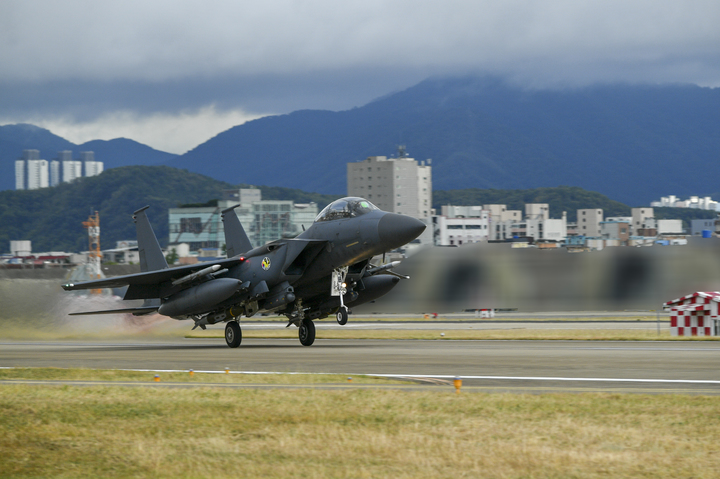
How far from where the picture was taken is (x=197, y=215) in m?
152

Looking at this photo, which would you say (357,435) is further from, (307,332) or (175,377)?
(307,332)

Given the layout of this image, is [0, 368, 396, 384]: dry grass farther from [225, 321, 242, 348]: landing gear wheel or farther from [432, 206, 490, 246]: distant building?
[432, 206, 490, 246]: distant building

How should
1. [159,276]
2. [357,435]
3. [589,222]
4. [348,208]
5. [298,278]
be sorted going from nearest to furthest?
[357,435] → [348,208] → [298,278] → [159,276] → [589,222]

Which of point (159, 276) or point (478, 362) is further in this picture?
point (159, 276)

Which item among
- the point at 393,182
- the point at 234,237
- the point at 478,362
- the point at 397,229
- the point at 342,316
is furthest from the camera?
the point at 393,182

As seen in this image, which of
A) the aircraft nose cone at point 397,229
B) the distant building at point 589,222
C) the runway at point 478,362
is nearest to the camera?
the runway at point 478,362

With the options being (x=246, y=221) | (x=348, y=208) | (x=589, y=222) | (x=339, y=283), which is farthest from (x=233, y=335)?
(x=589, y=222)

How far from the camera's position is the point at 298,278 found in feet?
81.6

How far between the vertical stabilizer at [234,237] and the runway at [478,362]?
16.4 ft

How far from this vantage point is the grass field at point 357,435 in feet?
25.8

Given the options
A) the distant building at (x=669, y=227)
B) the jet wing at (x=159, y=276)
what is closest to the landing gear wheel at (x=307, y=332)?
the jet wing at (x=159, y=276)

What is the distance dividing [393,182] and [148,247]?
13788 cm

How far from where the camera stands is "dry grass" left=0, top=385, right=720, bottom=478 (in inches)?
309

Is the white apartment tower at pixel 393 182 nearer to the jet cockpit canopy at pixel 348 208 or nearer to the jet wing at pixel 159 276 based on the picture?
the jet wing at pixel 159 276
